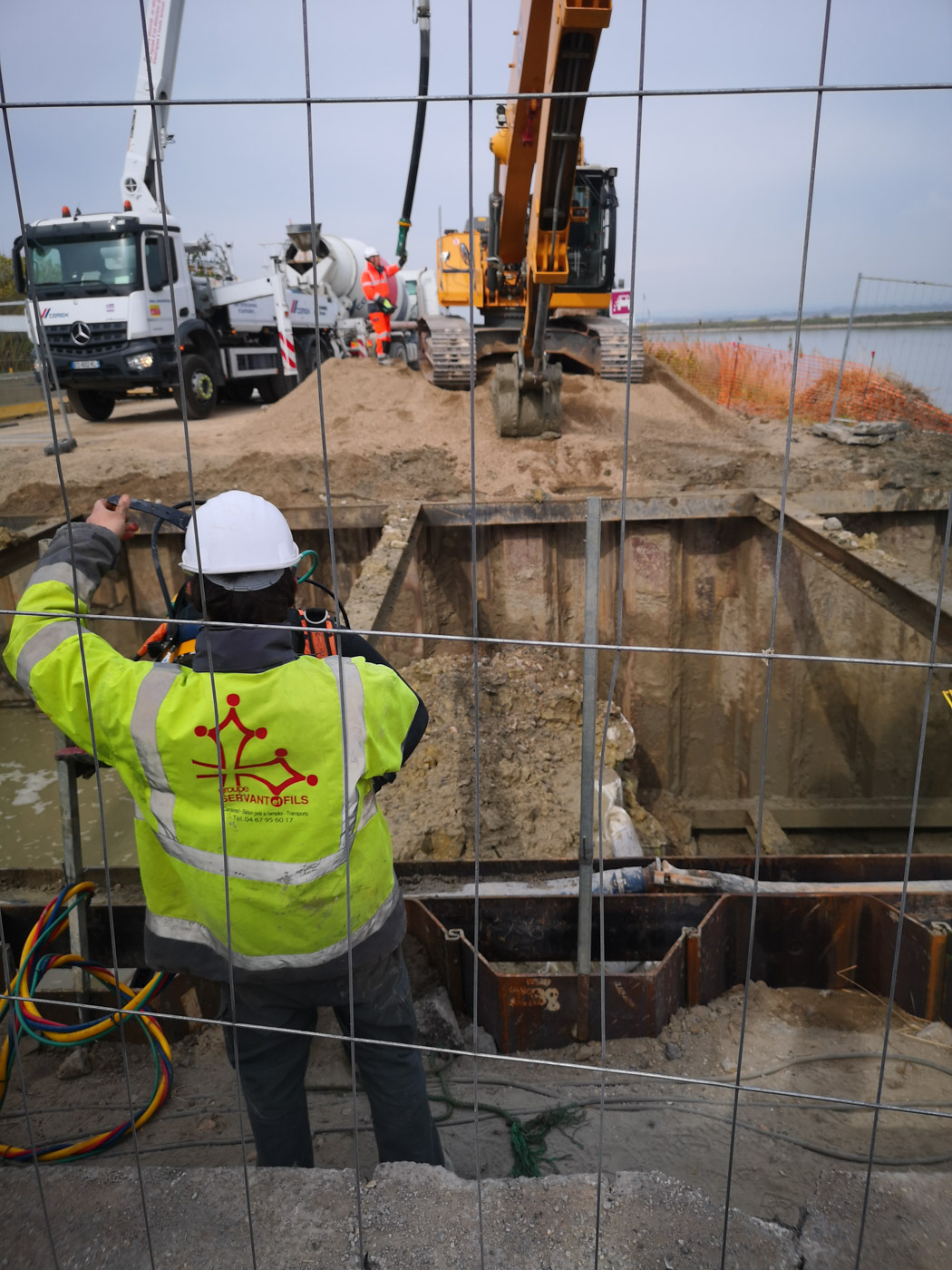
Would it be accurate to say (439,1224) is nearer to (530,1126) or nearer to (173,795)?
(530,1126)

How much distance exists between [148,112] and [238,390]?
4273 millimetres

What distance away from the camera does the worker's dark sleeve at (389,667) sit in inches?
81.9

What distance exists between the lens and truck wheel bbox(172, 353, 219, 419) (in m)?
12.8

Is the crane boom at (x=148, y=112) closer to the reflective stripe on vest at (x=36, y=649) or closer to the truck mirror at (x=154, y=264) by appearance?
the truck mirror at (x=154, y=264)

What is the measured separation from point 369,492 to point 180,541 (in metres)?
1.65

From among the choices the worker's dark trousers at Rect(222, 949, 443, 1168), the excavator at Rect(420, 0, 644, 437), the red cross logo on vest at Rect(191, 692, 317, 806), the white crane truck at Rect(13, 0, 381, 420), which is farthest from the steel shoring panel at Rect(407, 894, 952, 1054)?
the white crane truck at Rect(13, 0, 381, 420)

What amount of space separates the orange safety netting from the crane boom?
7809 mm

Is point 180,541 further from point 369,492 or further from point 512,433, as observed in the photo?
point 512,433

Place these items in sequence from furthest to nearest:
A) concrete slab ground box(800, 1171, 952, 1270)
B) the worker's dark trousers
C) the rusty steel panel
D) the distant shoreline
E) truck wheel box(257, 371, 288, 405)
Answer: truck wheel box(257, 371, 288, 405)
the distant shoreline
the rusty steel panel
the worker's dark trousers
concrete slab ground box(800, 1171, 952, 1270)

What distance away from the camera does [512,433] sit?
8055 millimetres

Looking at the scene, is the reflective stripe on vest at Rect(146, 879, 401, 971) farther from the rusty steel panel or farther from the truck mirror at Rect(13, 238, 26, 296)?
the truck mirror at Rect(13, 238, 26, 296)

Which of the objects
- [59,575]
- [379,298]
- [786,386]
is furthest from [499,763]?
[786,386]

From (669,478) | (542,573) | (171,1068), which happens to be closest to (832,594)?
(669,478)

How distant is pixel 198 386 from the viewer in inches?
514
